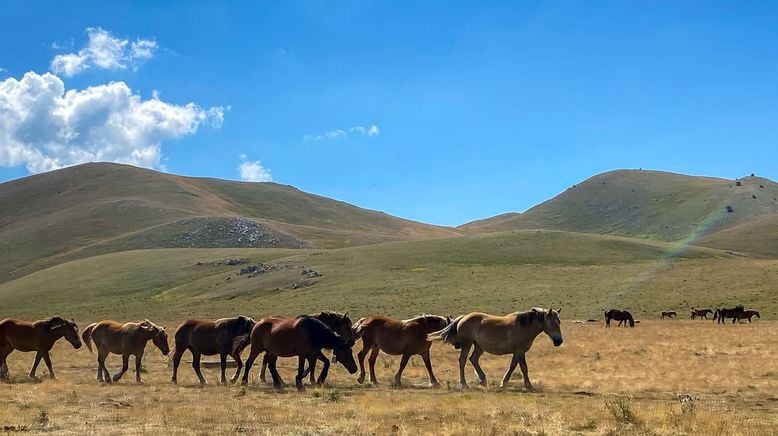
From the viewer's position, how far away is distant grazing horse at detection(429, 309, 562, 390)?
1778 cm

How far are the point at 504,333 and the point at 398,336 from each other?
3116 mm

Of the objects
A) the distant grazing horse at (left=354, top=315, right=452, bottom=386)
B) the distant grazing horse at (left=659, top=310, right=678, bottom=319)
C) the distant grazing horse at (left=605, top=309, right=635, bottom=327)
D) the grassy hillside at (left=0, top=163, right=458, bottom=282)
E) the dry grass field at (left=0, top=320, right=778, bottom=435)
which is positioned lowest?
the distant grazing horse at (left=659, top=310, right=678, bottom=319)

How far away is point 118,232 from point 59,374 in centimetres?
14562

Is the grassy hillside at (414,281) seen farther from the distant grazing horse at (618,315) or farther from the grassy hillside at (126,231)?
the grassy hillside at (126,231)

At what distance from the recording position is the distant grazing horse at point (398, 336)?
19.2 meters

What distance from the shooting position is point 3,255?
147500mm

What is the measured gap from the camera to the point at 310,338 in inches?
693

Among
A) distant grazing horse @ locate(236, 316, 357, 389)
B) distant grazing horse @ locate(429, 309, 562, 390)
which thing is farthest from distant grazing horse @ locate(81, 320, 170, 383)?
distant grazing horse @ locate(429, 309, 562, 390)

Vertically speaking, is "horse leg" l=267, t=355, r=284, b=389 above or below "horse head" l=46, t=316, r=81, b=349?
below

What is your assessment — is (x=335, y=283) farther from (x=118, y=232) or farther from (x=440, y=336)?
(x=118, y=232)

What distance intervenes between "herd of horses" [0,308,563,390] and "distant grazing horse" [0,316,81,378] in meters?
0.03

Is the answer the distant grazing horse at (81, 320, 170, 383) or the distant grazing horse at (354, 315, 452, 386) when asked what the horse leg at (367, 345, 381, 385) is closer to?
the distant grazing horse at (354, 315, 452, 386)

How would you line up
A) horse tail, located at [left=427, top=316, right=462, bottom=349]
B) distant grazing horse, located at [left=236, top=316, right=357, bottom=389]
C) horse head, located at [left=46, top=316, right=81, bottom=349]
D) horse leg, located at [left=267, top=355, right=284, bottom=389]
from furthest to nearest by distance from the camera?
1. horse head, located at [left=46, top=316, right=81, bottom=349]
2. horse tail, located at [left=427, top=316, right=462, bottom=349]
3. distant grazing horse, located at [left=236, top=316, right=357, bottom=389]
4. horse leg, located at [left=267, top=355, right=284, bottom=389]

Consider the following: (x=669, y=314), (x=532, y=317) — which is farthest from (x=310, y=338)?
(x=669, y=314)
